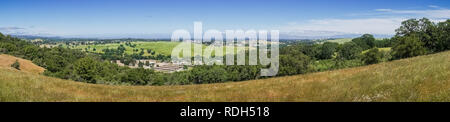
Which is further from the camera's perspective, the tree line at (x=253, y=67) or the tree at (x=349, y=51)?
the tree at (x=349, y=51)

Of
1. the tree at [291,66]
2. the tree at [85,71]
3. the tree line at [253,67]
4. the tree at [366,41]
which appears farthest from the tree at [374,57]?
the tree at [85,71]

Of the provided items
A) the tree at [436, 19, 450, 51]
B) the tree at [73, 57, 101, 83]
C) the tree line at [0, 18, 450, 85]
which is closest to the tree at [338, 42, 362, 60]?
the tree line at [0, 18, 450, 85]

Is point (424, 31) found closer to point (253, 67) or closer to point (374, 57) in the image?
point (374, 57)

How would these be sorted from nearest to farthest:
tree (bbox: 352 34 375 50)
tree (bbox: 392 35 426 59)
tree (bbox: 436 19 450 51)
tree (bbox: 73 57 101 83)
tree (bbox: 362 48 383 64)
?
tree (bbox: 392 35 426 59) < tree (bbox: 436 19 450 51) < tree (bbox: 73 57 101 83) < tree (bbox: 362 48 383 64) < tree (bbox: 352 34 375 50)

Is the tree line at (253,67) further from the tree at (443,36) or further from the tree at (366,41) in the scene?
the tree at (366,41)

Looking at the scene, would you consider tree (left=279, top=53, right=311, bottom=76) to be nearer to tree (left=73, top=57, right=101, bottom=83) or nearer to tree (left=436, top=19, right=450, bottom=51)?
tree (left=436, top=19, right=450, bottom=51)

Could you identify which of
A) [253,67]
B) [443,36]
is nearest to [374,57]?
[443,36]
